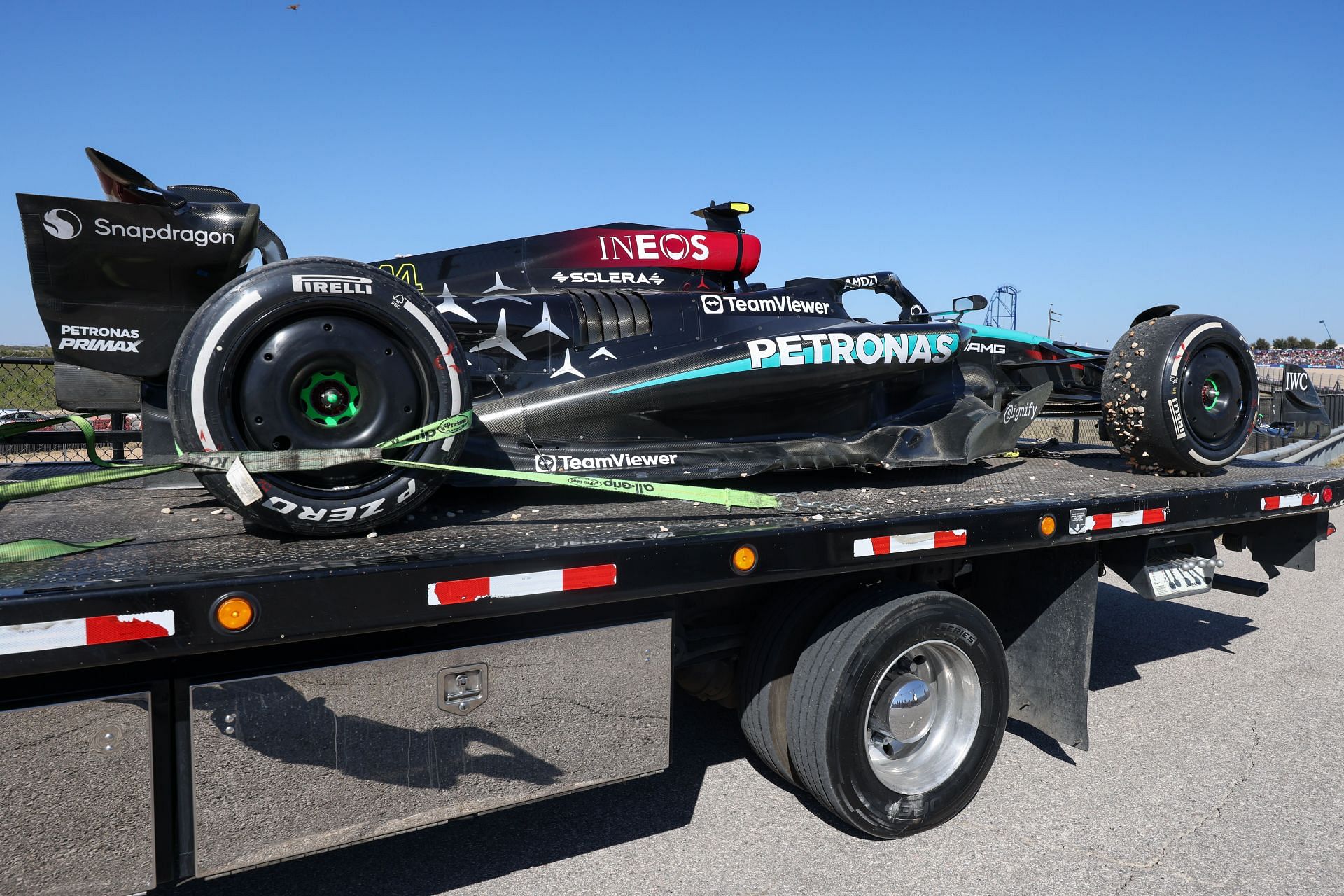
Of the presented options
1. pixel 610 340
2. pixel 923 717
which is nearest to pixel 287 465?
pixel 610 340

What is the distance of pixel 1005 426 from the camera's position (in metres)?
4.20

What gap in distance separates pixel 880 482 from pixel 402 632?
2380mm

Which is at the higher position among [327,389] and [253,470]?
[327,389]

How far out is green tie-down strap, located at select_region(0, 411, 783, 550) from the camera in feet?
7.87

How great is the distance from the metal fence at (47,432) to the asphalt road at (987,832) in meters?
2.30

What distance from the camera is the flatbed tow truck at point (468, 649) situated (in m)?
2.03

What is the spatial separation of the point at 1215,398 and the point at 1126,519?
1431mm

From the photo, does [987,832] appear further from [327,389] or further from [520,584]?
[327,389]

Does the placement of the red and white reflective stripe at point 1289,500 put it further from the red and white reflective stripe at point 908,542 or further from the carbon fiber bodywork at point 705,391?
the red and white reflective stripe at point 908,542

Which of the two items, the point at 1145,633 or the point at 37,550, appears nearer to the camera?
the point at 37,550

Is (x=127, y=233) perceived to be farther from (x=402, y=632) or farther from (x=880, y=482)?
(x=880, y=482)

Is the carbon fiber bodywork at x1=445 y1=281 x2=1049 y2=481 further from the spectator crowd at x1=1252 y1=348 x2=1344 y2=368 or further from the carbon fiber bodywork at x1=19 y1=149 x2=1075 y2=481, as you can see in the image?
the spectator crowd at x1=1252 y1=348 x2=1344 y2=368

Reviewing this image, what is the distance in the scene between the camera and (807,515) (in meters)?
3.12

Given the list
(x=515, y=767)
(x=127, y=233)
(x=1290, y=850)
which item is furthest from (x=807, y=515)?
(x=127, y=233)
